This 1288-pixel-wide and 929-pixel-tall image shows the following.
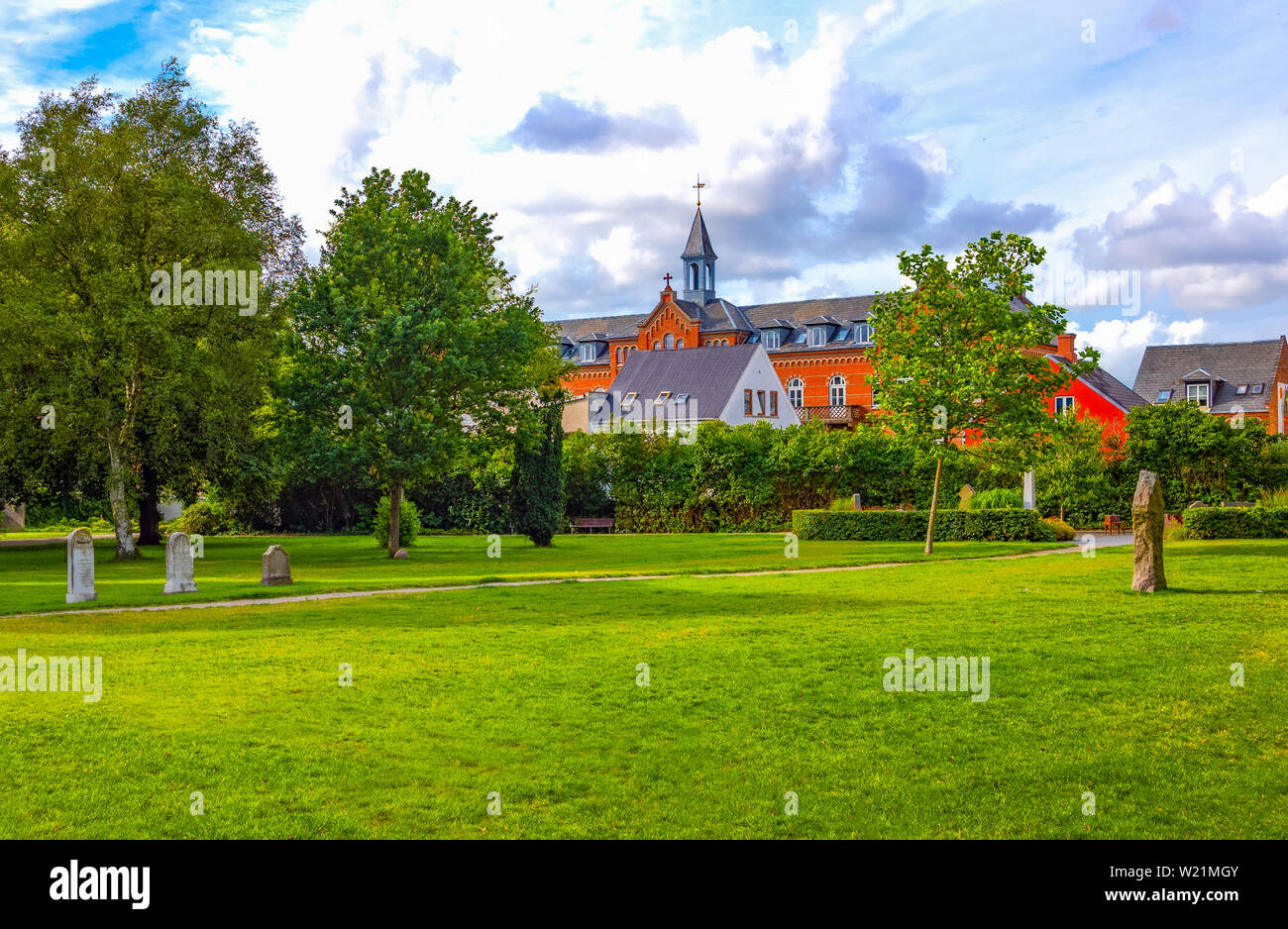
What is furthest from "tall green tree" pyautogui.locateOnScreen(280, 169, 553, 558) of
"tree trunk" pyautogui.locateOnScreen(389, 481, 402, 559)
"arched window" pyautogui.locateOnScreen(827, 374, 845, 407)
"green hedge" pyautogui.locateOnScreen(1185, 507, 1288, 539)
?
"arched window" pyautogui.locateOnScreen(827, 374, 845, 407)

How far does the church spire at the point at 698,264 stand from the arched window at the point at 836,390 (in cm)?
1904

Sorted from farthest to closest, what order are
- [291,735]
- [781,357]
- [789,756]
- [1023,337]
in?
[781,357], [1023,337], [291,735], [789,756]

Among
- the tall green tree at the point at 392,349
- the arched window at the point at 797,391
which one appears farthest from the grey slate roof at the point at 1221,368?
the tall green tree at the point at 392,349

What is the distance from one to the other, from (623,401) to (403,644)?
64.3 meters

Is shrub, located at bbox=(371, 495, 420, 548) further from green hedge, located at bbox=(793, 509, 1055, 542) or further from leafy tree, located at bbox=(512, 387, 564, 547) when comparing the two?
green hedge, located at bbox=(793, 509, 1055, 542)

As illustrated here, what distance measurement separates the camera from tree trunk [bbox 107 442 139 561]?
3419 centimetres

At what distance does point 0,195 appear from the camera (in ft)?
108

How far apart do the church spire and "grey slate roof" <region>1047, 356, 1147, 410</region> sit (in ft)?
147

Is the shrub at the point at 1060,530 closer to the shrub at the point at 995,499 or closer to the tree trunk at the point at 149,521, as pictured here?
the shrub at the point at 995,499

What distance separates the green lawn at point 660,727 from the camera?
827 cm

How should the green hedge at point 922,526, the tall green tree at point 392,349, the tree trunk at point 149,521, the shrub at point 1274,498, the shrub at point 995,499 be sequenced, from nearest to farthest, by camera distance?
the tall green tree at point 392,349 → the shrub at point 1274,498 → the green hedge at point 922,526 → the shrub at point 995,499 → the tree trunk at point 149,521
